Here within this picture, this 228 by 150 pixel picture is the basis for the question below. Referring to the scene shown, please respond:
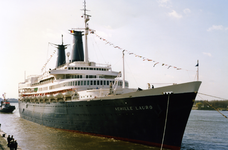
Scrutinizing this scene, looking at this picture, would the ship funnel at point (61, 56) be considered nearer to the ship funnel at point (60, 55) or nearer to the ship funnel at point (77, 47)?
the ship funnel at point (60, 55)

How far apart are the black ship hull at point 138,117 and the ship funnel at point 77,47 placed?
12115mm

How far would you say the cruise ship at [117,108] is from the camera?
16016 mm

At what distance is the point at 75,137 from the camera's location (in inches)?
857

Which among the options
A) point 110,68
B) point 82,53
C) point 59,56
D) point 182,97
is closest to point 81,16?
point 82,53

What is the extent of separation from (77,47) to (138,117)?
19960 millimetres

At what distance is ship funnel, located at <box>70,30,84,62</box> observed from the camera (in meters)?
33.5

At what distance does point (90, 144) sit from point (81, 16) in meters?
18.8

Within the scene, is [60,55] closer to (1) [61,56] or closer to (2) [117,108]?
(1) [61,56]

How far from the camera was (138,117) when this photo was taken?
1722 cm

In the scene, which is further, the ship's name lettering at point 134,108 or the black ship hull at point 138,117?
the ship's name lettering at point 134,108

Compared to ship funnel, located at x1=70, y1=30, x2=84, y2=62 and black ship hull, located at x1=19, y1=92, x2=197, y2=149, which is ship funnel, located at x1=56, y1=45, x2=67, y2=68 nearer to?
ship funnel, located at x1=70, y1=30, x2=84, y2=62

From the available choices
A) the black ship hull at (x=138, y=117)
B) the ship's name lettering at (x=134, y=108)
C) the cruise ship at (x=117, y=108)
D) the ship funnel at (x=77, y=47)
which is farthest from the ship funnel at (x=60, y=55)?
the ship's name lettering at (x=134, y=108)

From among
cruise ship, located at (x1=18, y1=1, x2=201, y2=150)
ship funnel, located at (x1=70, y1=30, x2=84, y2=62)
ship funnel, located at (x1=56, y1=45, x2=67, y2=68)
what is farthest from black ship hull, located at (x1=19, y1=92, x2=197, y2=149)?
ship funnel, located at (x1=56, y1=45, x2=67, y2=68)

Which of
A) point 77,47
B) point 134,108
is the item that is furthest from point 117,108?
point 77,47
